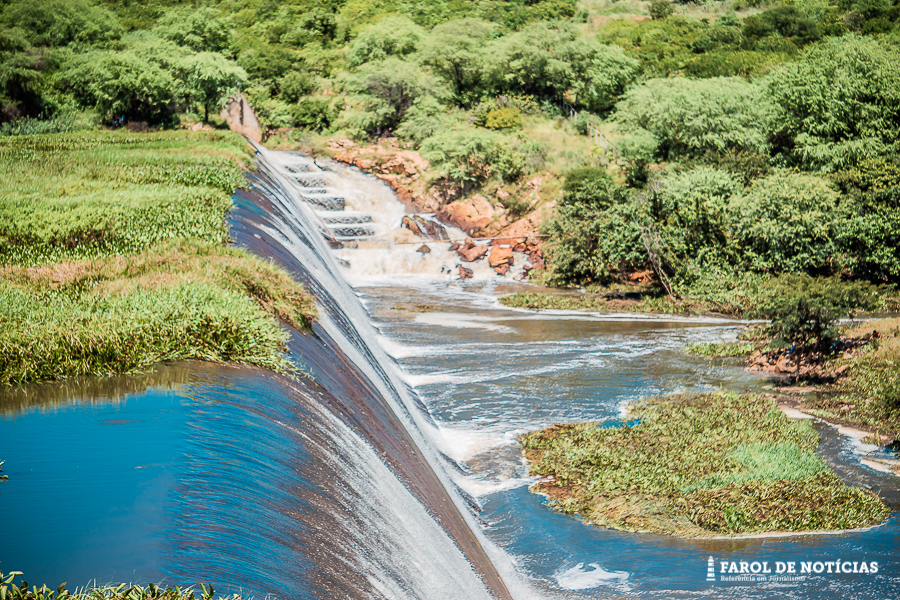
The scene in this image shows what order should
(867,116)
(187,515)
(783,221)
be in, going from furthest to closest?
(867,116) < (783,221) < (187,515)

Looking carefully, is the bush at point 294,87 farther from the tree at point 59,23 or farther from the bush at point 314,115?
the tree at point 59,23

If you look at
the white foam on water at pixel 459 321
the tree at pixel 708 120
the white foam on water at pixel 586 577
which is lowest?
the white foam on water at pixel 459 321

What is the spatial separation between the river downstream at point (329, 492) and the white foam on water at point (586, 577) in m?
0.02

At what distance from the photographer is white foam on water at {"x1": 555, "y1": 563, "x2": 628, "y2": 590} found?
8.99 m

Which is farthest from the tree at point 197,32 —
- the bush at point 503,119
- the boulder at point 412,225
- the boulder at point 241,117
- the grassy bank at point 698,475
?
the grassy bank at point 698,475

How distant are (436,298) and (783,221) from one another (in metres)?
13.8

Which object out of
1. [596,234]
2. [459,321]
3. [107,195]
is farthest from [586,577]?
[596,234]

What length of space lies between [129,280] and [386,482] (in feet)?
19.2

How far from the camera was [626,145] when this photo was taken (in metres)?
39.5

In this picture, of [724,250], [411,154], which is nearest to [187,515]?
[724,250]

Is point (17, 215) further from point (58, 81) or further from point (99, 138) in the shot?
point (58, 81)

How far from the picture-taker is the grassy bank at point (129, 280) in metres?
8.44

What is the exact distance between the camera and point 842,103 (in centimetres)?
3350

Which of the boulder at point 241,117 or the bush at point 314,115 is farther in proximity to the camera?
the bush at point 314,115
